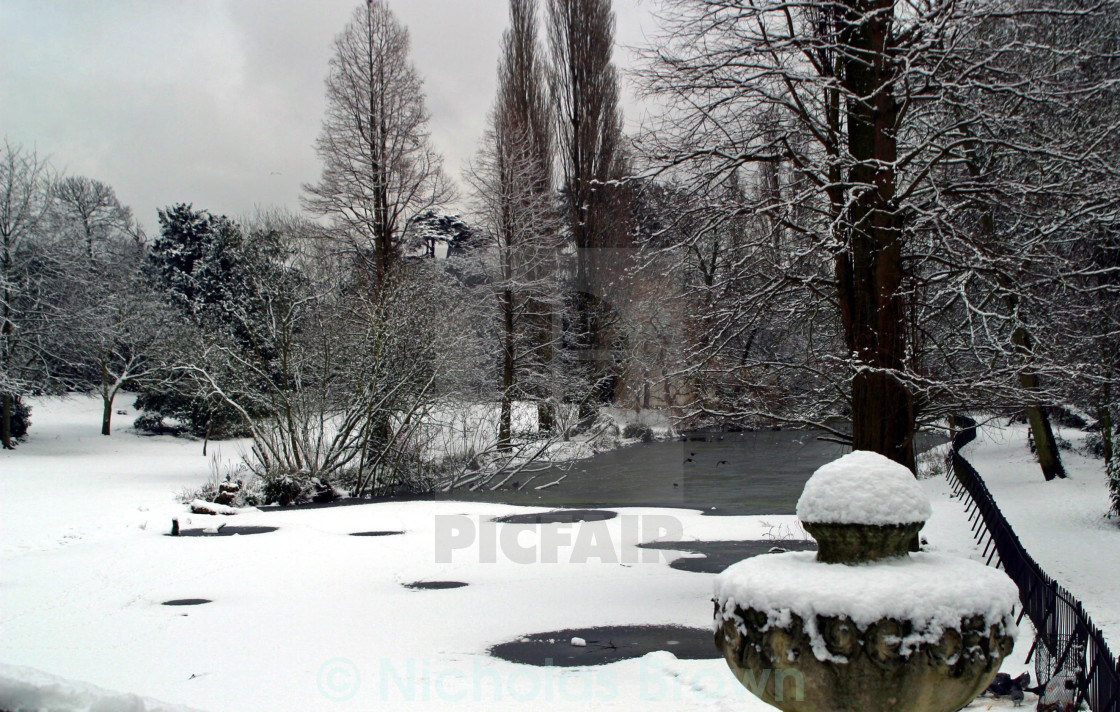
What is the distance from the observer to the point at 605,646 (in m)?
6.54

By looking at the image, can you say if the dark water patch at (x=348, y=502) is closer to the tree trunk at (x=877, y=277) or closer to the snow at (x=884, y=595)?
the tree trunk at (x=877, y=277)

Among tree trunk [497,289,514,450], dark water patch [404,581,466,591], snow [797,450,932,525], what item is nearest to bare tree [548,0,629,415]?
tree trunk [497,289,514,450]

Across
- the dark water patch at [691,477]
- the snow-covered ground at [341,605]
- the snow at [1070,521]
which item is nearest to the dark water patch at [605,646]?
the snow-covered ground at [341,605]

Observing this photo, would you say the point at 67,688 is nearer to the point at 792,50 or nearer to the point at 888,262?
the point at 888,262

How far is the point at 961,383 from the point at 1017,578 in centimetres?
208

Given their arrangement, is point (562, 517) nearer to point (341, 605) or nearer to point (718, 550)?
point (718, 550)

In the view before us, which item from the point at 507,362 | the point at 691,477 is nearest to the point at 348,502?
the point at 691,477

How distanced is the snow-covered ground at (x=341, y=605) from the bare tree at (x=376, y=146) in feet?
32.2

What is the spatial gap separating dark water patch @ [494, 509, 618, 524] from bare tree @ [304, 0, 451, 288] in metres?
10.5

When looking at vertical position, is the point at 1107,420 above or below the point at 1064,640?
above

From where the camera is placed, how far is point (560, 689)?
5.45 m

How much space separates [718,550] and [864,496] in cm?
800

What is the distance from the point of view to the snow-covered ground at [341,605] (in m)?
5.38

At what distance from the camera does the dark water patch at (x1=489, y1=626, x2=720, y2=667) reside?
620 centimetres
